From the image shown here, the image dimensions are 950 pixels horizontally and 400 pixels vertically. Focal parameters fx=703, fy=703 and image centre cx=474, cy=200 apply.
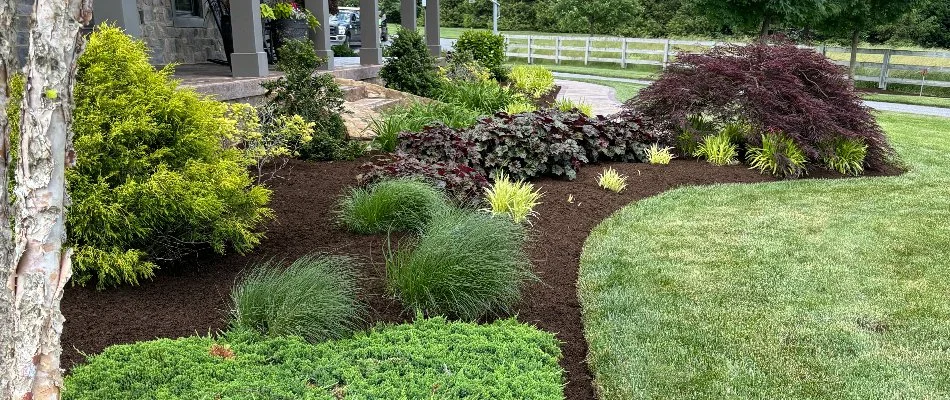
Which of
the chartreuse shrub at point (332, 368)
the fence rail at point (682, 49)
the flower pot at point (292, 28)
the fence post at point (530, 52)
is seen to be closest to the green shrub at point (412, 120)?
the flower pot at point (292, 28)

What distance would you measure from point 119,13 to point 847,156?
7.82 m

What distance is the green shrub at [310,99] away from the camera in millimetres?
6441

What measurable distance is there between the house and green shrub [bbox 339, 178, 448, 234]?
378cm

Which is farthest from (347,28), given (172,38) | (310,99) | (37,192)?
(37,192)

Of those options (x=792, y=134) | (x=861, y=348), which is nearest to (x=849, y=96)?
(x=792, y=134)

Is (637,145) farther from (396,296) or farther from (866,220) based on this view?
(396,296)

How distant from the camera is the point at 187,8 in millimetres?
10906

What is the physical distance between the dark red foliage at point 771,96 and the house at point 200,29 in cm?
447

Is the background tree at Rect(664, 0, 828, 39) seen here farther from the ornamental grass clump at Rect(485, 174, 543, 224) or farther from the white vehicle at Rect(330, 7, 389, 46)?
the ornamental grass clump at Rect(485, 174, 543, 224)

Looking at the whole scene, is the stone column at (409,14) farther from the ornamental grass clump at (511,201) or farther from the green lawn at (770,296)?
the ornamental grass clump at (511,201)

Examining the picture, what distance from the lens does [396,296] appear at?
365cm

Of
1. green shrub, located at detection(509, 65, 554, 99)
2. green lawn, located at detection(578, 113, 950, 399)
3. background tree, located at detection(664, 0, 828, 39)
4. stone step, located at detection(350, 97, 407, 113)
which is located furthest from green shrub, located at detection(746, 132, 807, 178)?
background tree, located at detection(664, 0, 828, 39)

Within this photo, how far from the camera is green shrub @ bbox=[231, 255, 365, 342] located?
3182 millimetres

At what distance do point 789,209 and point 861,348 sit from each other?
2863 millimetres
